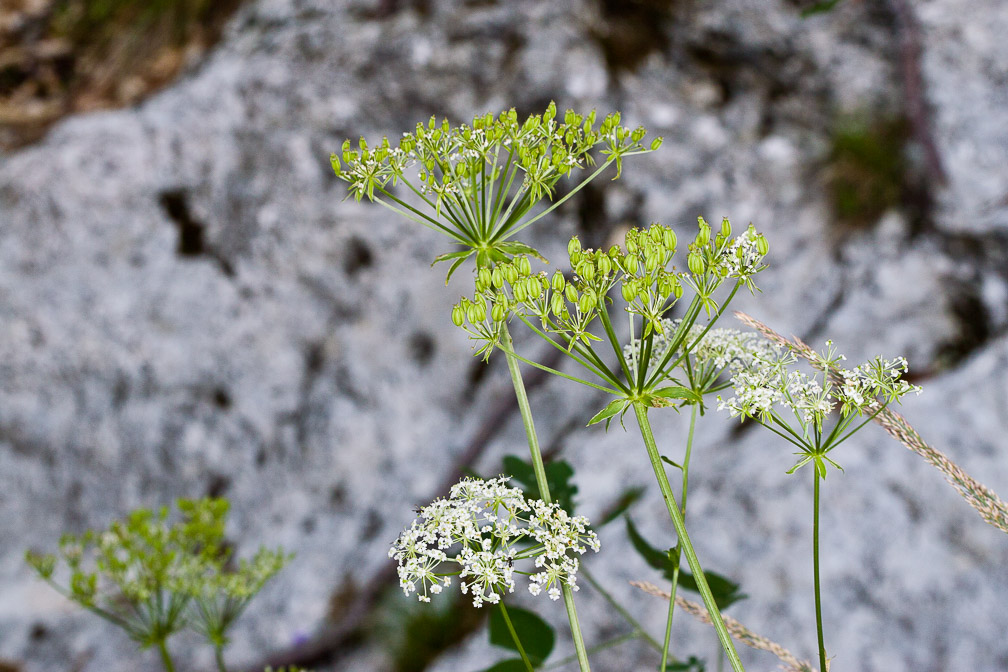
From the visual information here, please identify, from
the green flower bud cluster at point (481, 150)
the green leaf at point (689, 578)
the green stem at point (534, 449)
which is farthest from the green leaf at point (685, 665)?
the green flower bud cluster at point (481, 150)

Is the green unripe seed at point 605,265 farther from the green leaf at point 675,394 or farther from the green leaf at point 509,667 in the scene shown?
the green leaf at point 509,667

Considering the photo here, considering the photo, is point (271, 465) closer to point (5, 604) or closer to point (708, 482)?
point (5, 604)

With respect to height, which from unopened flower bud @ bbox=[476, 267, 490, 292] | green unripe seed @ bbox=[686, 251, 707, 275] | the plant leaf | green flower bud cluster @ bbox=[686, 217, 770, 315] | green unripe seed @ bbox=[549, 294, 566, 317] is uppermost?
green flower bud cluster @ bbox=[686, 217, 770, 315]

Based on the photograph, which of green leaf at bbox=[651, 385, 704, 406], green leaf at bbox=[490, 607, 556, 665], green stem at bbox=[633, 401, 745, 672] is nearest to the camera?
green stem at bbox=[633, 401, 745, 672]

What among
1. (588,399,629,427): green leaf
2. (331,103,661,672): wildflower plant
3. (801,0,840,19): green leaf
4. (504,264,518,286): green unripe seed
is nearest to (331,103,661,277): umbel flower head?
(331,103,661,672): wildflower plant

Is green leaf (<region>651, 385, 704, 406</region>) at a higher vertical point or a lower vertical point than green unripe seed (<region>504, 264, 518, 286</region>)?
higher

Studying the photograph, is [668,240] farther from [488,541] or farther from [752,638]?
[752,638]

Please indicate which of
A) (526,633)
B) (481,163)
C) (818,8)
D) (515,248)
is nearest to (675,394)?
(515,248)

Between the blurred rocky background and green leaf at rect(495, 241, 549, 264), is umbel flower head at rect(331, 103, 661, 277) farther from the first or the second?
the blurred rocky background
